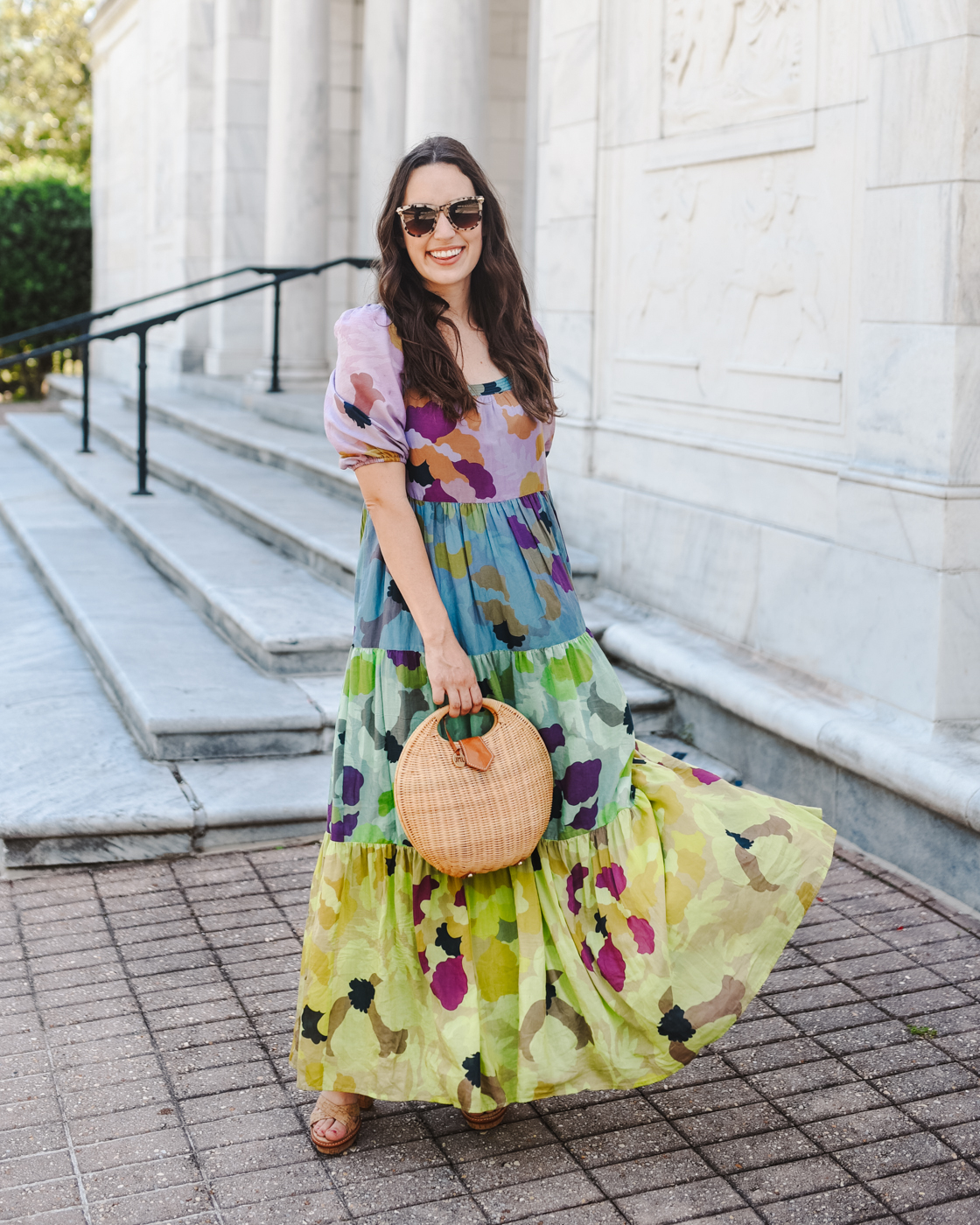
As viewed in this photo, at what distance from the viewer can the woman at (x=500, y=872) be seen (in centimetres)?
255

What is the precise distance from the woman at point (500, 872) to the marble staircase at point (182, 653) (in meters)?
1.71

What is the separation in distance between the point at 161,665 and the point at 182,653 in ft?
0.71

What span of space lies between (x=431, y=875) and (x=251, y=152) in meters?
11.6

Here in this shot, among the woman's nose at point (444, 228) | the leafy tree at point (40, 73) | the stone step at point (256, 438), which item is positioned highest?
the leafy tree at point (40, 73)

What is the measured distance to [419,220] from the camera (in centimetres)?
253

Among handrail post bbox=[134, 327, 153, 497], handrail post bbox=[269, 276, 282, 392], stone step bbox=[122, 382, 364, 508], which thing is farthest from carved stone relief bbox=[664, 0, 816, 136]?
handrail post bbox=[269, 276, 282, 392]

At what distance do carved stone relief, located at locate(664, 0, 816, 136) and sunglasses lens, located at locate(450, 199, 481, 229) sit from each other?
2650 mm

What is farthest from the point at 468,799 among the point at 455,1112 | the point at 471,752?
the point at 455,1112

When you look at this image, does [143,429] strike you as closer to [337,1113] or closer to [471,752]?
[337,1113]

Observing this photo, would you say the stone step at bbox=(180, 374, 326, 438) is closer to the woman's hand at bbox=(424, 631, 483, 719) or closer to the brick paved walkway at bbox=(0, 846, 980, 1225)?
the brick paved walkway at bbox=(0, 846, 980, 1225)

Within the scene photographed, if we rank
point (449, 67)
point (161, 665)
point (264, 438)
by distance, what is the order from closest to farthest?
point (161, 665), point (449, 67), point (264, 438)

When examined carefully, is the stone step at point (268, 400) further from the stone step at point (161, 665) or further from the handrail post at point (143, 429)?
the stone step at point (161, 665)

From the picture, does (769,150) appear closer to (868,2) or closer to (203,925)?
(868,2)

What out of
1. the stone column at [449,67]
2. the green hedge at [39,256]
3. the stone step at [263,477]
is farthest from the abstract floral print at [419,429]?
the green hedge at [39,256]
